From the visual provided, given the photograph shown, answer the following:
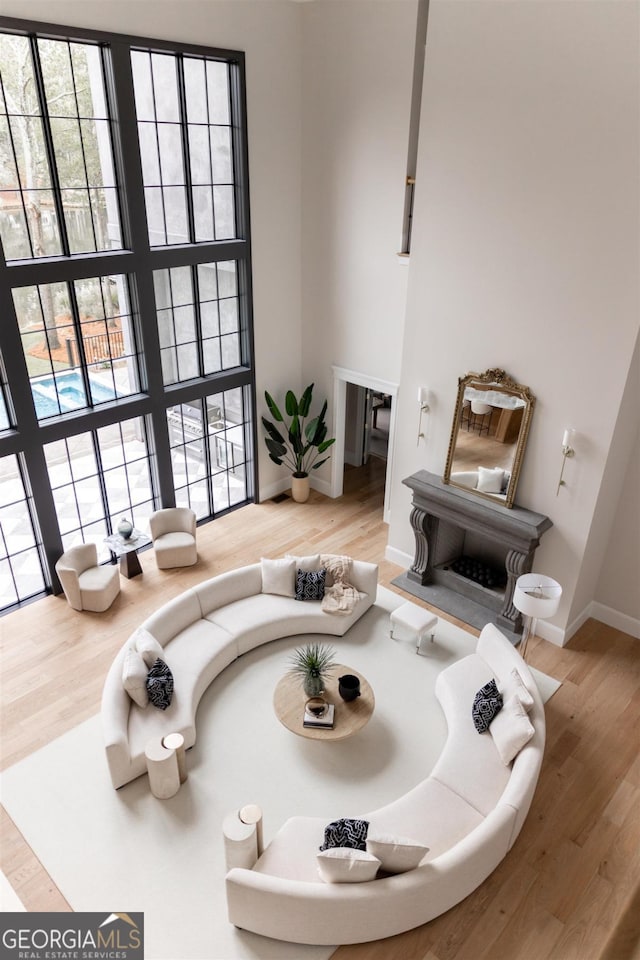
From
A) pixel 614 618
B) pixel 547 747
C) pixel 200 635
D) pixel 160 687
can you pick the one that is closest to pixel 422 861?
pixel 547 747

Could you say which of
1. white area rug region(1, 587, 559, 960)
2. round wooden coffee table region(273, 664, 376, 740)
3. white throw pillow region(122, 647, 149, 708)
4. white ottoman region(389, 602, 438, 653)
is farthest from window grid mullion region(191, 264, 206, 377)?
round wooden coffee table region(273, 664, 376, 740)

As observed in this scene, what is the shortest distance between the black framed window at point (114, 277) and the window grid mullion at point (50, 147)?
0.02m

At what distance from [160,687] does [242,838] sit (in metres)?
1.99

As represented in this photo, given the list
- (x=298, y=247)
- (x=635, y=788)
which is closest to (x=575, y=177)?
(x=298, y=247)

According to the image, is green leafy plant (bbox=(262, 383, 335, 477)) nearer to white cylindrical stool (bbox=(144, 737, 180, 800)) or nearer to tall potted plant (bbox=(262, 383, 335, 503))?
tall potted plant (bbox=(262, 383, 335, 503))

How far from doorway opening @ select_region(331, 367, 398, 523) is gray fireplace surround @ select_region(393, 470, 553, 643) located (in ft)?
5.45

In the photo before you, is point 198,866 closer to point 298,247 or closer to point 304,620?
point 304,620

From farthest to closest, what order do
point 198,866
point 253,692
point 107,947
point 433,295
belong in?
point 433,295 < point 253,692 < point 198,866 < point 107,947

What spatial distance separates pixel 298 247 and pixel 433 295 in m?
3.29

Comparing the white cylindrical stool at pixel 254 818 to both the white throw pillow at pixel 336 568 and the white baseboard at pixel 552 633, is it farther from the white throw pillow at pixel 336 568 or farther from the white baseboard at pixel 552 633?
the white baseboard at pixel 552 633

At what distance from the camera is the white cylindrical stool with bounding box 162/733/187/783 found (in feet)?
21.2

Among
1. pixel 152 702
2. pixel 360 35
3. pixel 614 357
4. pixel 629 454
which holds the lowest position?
pixel 152 702

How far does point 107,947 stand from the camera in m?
5.41

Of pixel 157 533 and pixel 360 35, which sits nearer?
pixel 360 35
